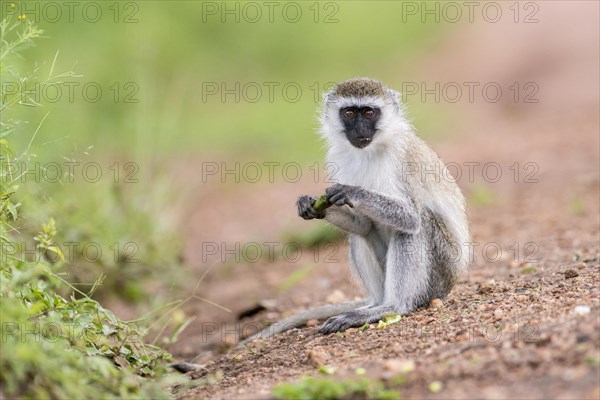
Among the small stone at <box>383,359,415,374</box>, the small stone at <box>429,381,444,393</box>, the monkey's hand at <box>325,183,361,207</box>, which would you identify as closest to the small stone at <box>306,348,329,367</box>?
the small stone at <box>383,359,415,374</box>

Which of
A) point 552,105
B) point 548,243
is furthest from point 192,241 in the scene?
point 552,105

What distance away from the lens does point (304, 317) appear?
6.93 meters

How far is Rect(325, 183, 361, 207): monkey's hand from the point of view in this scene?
249 inches

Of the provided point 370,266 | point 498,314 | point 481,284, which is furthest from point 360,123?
point 498,314

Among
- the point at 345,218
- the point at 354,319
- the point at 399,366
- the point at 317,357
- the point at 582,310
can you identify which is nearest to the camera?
the point at 399,366

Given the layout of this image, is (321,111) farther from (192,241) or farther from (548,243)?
(192,241)

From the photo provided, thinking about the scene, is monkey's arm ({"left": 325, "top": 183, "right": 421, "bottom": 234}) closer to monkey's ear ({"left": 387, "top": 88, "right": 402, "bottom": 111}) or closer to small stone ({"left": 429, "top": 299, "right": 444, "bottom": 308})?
small stone ({"left": 429, "top": 299, "right": 444, "bottom": 308})

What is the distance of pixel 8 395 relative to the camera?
4305mm

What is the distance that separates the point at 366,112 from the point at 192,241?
5.60m

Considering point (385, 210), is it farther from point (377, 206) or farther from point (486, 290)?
point (486, 290)

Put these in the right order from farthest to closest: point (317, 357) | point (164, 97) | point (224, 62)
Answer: point (224, 62) < point (164, 97) < point (317, 357)

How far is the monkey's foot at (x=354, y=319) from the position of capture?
6238 mm

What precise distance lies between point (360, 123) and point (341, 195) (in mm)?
861

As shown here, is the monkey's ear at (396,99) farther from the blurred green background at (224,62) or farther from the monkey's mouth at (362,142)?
the blurred green background at (224,62)
